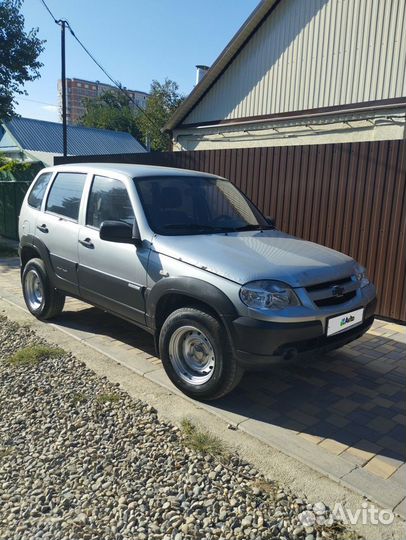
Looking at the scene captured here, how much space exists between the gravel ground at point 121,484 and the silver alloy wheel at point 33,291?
2.25m

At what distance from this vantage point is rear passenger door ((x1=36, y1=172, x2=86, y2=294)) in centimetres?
499

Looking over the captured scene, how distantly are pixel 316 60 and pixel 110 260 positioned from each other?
918 cm

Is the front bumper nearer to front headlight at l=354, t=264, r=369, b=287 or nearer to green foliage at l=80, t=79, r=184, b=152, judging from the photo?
front headlight at l=354, t=264, r=369, b=287

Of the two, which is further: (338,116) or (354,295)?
(338,116)

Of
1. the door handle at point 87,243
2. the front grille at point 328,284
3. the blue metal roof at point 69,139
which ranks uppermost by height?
the blue metal roof at point 69,139

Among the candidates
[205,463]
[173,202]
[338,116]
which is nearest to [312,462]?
→ [205,463]

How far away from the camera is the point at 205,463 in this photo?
2963 mm

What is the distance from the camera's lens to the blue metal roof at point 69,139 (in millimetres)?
31212

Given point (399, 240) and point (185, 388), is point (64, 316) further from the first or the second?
point (399, 240)

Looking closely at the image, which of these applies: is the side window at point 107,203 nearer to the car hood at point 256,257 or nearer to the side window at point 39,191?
the car hood at point 256,257

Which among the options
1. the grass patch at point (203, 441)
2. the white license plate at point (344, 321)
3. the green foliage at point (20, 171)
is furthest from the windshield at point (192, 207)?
the green foliage at point (20, 171)

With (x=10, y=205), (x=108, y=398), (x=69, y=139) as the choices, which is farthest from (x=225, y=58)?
(x=69, y=139)

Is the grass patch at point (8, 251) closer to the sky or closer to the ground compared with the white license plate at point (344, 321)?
closer to the ground

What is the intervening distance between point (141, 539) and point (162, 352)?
1.69 metres
